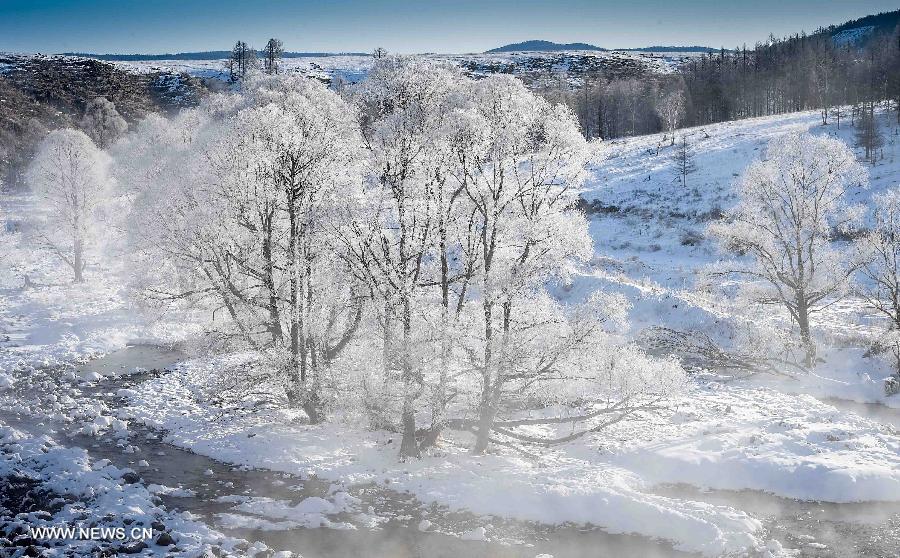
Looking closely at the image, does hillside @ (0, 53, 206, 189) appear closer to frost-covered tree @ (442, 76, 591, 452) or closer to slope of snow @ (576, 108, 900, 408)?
slope of snow @ (576, 108, 900, 408)

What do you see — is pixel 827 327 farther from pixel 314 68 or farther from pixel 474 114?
pixel 314 68

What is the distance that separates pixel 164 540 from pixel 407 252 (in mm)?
8061

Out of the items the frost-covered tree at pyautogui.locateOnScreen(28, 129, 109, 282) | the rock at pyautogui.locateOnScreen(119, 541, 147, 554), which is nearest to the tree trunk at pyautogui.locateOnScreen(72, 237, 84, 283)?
the frost-covered tree at pyautogui.locateOnScreen(28, 129, 109, 282)

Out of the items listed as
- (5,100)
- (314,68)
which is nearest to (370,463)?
(5,100)

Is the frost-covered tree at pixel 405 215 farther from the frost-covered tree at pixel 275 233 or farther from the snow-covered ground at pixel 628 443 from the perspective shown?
the snow-covered ground at pixel 628 443

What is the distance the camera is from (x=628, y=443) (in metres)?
17.3

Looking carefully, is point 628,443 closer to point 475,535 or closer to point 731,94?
point 475,535

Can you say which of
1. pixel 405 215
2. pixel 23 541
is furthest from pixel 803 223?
pixel 23 541

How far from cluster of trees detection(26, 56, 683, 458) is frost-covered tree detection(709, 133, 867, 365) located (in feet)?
37.0

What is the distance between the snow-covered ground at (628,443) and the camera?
537 inches

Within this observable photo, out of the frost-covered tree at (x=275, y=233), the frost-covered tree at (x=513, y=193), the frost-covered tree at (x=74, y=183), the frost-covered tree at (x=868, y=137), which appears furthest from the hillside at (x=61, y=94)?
the frost-covered tree at (x=868, y=137)

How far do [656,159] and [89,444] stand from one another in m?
66.9

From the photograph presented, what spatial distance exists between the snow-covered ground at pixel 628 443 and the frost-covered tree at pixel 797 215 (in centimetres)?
273

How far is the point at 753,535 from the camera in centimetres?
1256
